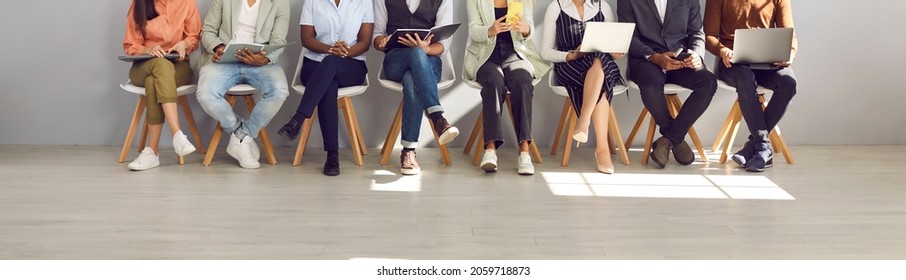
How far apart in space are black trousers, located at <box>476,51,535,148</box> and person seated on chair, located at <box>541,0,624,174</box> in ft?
0.78

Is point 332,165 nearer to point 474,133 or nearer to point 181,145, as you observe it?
point 181,145

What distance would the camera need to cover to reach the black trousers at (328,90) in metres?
4.76

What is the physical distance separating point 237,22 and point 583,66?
1.83m

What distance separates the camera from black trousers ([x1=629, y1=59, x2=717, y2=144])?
4980 mm

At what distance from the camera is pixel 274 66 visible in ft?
16.6

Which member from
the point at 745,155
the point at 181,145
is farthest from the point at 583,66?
the point at 181,145

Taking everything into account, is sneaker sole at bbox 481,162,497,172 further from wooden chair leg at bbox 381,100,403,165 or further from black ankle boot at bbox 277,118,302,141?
black ankle boot at bbox 277,118,302,141

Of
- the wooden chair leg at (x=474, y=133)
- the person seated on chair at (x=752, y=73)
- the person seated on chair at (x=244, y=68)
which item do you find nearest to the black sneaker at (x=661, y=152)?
the person seated on chair at (x=752, y=73)

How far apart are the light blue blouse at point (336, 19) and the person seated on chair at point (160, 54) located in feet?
2.08

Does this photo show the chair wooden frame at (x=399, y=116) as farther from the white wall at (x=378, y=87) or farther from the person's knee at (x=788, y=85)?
the person's knee at (x=788, y=85)
